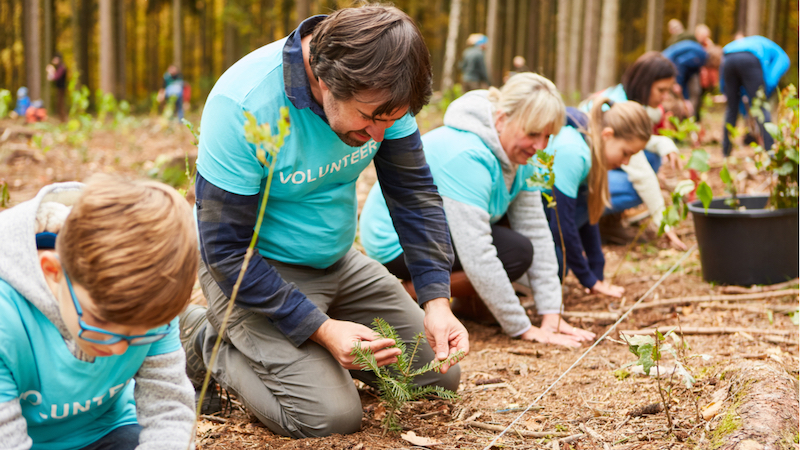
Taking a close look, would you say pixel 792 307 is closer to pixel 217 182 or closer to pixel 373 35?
pixel 373 35

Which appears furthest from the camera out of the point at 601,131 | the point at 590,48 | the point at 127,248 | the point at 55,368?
the point at 590,48

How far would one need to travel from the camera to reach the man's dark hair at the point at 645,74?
4316 mm

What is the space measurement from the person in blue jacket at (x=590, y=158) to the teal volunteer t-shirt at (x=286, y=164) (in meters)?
1.30

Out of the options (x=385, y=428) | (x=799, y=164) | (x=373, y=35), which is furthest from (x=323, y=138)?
(x=799, y=164)

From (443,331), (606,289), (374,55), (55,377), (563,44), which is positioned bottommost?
(606,289)

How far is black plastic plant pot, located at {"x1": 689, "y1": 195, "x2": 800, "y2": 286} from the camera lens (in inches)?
129

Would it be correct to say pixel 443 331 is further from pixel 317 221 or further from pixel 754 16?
pixel 754 16

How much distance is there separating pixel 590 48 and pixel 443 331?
9.24 meters

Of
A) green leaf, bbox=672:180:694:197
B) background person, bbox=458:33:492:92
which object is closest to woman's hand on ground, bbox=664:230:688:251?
green leaf, bbox=672:180:694:197

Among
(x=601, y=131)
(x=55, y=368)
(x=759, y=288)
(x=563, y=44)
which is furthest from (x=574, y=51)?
(x=55, y=368)

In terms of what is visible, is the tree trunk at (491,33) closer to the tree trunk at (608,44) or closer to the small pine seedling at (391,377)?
the tree trunk at (608,44)

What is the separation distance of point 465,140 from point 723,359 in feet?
4.51

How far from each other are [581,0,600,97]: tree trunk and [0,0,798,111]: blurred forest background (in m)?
0.02

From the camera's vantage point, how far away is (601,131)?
348 cm
